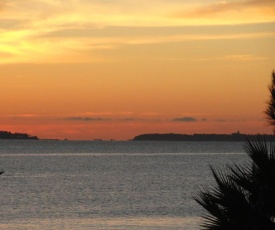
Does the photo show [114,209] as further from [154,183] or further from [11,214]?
[154,183]

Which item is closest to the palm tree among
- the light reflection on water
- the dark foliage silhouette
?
the dark foliage silhouette

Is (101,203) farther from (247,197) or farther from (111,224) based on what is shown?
(247,197)

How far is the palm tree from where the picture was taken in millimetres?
8375

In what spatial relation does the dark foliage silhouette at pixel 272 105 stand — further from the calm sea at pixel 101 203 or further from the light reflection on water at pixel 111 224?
the light reflection on water at pixel 111 224

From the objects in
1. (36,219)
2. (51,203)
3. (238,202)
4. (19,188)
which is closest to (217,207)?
A: (238,202)

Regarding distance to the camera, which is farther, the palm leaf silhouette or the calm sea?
the calm sea

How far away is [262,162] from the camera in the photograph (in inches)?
340

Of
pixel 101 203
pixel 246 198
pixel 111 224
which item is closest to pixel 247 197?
pixel 246 198

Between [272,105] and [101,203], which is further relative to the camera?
[101,203]

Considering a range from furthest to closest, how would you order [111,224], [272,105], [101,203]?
[101,203] < [111,224] < [272,105]

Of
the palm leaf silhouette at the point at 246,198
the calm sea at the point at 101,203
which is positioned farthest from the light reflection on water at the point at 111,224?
the palm leaf silhouette at the point at 246,198

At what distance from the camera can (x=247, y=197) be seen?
28.3 feet

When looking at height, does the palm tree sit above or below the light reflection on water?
above

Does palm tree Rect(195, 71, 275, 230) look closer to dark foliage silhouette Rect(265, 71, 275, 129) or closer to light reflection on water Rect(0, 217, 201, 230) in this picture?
dark foliage silhouette Rect(265, 71, 275, 129)
